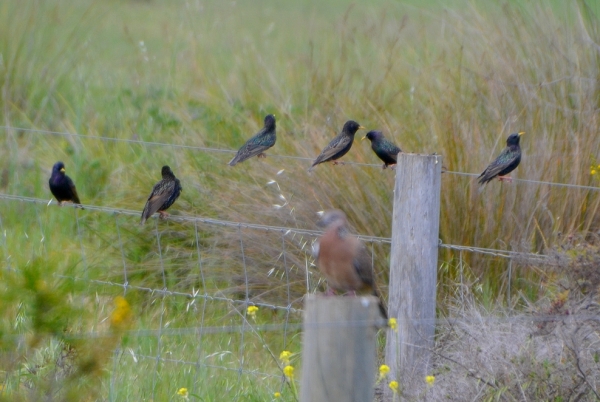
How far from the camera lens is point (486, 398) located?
3611 millimetres

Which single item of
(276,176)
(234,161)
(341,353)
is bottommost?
(341,353)

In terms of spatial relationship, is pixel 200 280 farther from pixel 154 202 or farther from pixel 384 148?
pixel 384 148

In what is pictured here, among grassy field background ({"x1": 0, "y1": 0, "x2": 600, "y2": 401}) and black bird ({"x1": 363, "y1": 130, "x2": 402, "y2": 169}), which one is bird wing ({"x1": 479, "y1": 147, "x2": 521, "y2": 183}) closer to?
A: grassy field background ({"x1": 0, "y1": 0, "x2": 600, "y2": 401})

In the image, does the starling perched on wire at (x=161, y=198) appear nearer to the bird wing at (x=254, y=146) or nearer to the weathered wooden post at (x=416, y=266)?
the bird wing at (x=254, y=146)

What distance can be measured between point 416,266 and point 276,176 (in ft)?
7.89

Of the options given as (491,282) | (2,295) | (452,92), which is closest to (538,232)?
(491,282)

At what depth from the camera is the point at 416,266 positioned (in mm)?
3973

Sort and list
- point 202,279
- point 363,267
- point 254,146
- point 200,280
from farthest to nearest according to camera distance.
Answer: point 200,280 → point 254,146 → point 202,279 → point 363,267

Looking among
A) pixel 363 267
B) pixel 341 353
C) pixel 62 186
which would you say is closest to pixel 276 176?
pixel 62 186

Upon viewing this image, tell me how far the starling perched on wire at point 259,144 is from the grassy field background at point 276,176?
21cm

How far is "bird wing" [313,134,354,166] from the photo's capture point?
5.71 metres

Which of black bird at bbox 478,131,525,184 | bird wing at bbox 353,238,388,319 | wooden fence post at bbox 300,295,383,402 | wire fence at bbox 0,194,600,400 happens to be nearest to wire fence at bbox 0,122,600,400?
wire fence at bbox 0,194,600,400

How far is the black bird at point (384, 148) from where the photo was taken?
218 inches

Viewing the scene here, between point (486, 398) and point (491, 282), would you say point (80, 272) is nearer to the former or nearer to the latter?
point (491, 282)
